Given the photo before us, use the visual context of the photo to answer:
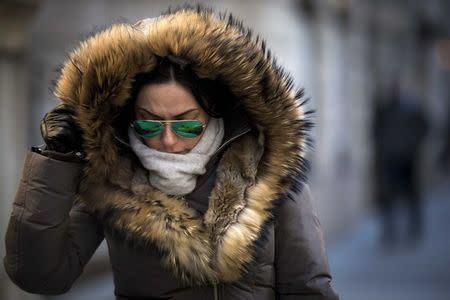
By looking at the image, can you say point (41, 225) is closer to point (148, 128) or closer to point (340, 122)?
point (148, 128)

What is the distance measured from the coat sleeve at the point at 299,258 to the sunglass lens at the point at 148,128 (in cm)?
42

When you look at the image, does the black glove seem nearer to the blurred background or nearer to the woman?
the woman

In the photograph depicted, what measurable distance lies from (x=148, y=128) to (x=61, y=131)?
9.5 inches

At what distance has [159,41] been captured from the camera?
268 cm

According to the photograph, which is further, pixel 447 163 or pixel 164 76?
pixel 447 163

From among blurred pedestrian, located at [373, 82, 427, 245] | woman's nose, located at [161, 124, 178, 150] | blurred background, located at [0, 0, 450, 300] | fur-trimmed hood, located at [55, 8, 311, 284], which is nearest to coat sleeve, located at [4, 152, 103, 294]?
fur-trimmed hood, located at [55, 8, 311, 284]

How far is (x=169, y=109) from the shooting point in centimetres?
268

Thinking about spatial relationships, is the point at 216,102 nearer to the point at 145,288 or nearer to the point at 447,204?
the point at 145,288

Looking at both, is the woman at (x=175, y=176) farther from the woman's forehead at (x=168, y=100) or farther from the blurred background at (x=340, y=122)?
the blurred background at (x=340, y=122)

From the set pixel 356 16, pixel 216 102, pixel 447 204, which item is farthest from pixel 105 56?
pixel 447 204

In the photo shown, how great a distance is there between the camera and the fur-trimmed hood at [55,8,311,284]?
105 inches

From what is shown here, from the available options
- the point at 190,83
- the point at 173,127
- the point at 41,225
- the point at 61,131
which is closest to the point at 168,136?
the point at 173,127

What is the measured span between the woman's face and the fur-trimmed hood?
69mm

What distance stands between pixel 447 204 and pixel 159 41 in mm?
15007
